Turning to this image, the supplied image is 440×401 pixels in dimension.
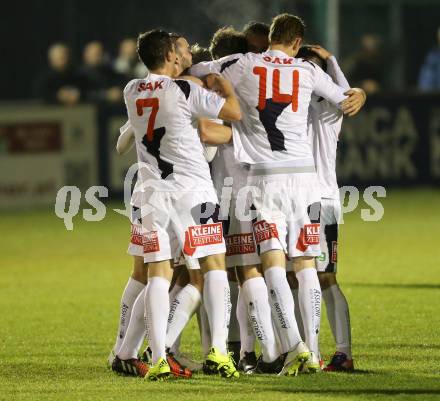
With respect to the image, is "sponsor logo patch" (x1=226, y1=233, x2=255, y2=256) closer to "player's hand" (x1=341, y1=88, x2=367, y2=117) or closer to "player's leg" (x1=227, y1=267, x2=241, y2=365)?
"player's leg" (x1=227, y1=267, x2=241, y2=365)

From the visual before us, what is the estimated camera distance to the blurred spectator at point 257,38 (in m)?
8.43

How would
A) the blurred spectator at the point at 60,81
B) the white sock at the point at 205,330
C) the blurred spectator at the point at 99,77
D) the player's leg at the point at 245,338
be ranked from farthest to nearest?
the blurred spectator at the point at 99,77 < the blurred spectator at the point at 60,81 < the white sock at the point at 205,330 < the player's leg at the point at 245,338

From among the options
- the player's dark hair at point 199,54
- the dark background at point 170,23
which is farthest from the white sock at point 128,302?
the dark background at point 170,23

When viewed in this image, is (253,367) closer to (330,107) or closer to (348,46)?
(330,107)

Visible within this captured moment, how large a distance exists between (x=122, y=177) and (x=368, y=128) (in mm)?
3946

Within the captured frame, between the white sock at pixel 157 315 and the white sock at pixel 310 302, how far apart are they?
2.77 ft

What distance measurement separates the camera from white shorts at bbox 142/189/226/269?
774cm

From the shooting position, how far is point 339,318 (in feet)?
26.7

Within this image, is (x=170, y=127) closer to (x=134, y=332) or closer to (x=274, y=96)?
(x=274, y=96)

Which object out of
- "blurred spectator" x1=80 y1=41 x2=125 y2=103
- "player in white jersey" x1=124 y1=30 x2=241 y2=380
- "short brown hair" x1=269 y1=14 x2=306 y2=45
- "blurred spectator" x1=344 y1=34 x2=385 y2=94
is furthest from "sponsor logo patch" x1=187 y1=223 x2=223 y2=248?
"blurred spectator" x1=344 y1=34 x2=385 y2=94

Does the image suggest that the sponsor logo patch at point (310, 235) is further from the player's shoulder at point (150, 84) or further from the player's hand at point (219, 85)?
the player's shoulder at point (150, 84)

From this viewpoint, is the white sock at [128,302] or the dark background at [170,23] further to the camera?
the dark background at [170,23]

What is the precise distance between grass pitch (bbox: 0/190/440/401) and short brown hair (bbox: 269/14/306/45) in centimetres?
206

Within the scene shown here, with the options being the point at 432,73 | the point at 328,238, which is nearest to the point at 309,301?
the point at 328,238
